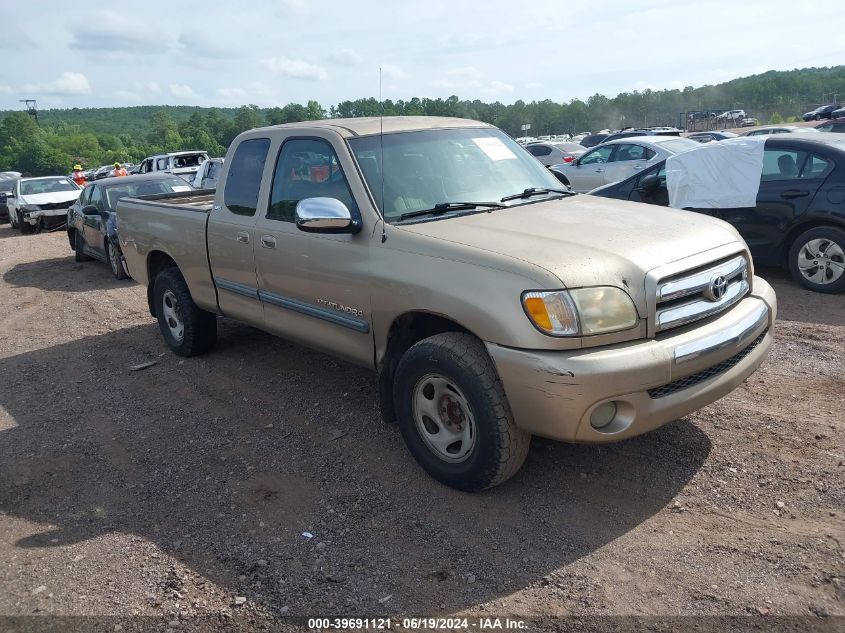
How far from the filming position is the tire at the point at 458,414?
3420 millimetres

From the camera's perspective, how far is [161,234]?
627 centimetres

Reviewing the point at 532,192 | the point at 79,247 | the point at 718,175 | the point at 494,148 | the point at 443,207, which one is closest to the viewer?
the point at 443,207

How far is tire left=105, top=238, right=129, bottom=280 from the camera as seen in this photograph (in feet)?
35.3

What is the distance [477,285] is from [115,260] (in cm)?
903

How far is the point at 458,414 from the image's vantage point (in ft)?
12.3

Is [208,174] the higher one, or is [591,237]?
[208,174]

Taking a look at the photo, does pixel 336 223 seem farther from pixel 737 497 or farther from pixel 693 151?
pixel 693 151

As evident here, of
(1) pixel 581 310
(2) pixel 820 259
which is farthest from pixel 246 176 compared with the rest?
(2) pixel 820 259

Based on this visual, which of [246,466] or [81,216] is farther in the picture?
[81,216]

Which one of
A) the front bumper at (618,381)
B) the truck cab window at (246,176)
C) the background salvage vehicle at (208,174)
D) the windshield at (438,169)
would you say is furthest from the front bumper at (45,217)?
the front bumper at (618,381)

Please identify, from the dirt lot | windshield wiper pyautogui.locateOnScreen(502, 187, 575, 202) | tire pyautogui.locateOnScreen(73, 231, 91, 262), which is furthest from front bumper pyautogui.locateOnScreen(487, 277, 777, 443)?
tire pyautogui.locateOnScreen(73, 231, 91, 262)

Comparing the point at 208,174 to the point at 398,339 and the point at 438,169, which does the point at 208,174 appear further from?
the point at 398,339

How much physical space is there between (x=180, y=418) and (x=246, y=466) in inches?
43.3

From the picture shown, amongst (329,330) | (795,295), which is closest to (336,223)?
(329,330)
